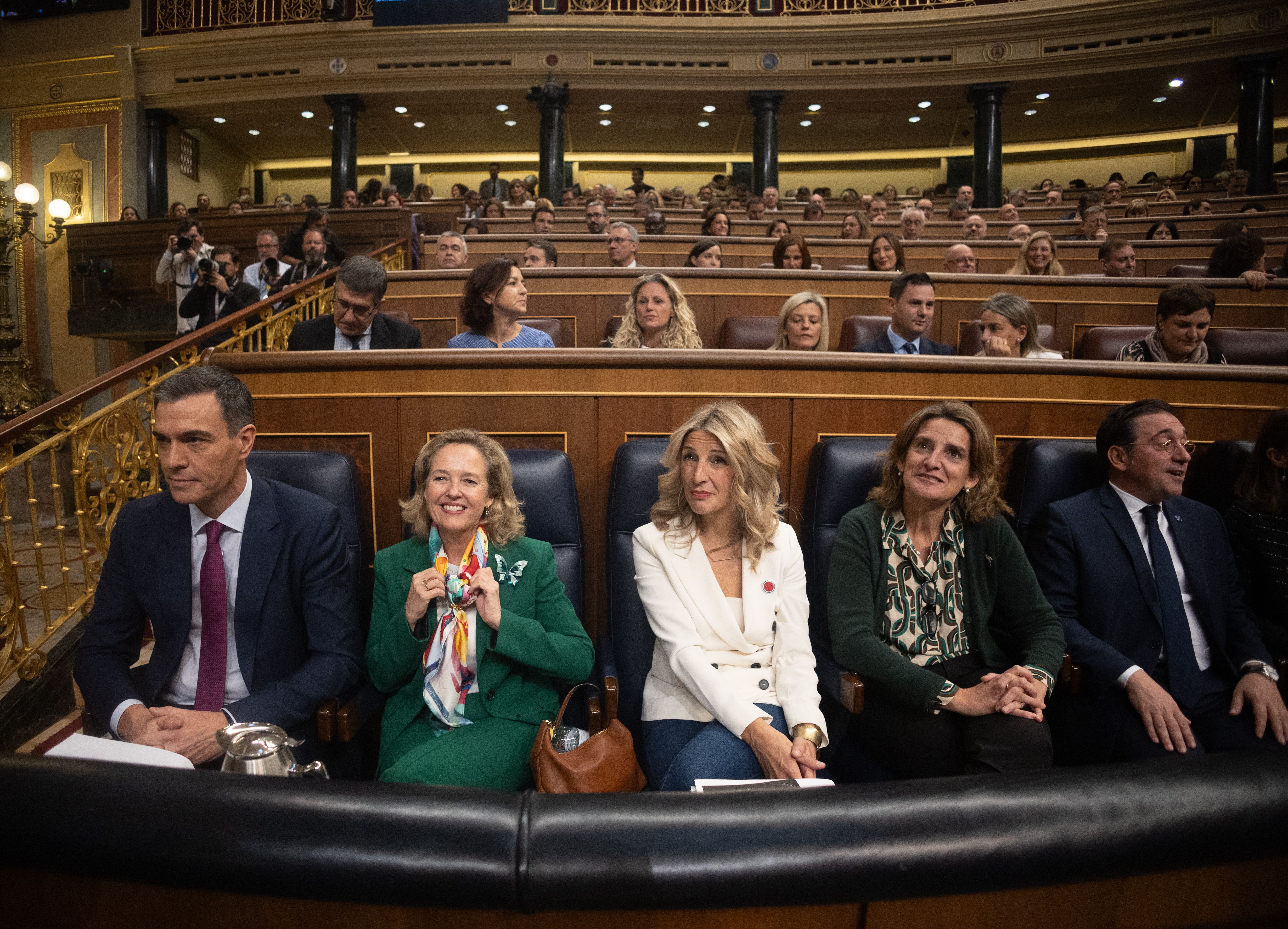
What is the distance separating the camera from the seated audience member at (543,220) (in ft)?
17.8

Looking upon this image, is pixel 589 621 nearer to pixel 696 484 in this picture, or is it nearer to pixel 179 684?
pixel 696 484

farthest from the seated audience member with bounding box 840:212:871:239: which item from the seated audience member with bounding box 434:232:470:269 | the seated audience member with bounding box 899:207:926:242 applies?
the seated audience member with bounding box 434:232:470:269

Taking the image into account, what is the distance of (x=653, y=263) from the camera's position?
478cm

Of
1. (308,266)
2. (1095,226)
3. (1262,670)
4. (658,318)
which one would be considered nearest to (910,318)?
(658,318)

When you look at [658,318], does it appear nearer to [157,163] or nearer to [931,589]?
[931,589]

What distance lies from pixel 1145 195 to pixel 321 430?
10154 mm

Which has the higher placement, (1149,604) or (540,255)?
(540,255)

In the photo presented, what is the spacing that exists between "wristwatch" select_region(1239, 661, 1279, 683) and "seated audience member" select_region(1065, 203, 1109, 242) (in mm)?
4527

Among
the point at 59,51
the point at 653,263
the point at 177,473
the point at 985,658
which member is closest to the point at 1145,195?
the point at 653,263

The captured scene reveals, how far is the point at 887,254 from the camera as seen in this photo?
3.87m

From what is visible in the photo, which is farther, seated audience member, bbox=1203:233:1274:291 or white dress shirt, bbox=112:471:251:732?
seated audience member, bbox=1203:233:1274:291

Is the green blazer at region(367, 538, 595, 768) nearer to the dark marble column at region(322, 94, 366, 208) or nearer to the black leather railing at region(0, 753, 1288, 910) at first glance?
the black leather railing at region(0, 753, 1288, 910)

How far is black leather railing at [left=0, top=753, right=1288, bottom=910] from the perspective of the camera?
39 centimetres

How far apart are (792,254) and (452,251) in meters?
1.89
